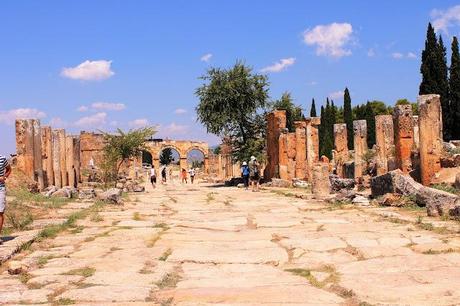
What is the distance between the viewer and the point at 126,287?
450 cm

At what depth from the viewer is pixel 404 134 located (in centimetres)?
1559

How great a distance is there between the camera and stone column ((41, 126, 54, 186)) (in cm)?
2213

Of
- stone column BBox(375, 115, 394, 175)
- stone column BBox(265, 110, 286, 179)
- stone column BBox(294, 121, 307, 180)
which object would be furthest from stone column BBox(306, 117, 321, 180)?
stone column BBox(375, 115, 394, 175)

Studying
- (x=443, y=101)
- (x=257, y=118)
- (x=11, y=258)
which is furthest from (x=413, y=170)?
(x=443, y=101)

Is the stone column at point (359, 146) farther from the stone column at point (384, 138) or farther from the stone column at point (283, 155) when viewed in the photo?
the stone column at point (283, 155)

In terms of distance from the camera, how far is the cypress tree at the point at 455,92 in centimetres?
3819

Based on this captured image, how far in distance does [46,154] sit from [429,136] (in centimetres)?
1544

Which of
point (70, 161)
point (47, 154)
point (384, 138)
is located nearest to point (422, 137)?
point (384, 138)

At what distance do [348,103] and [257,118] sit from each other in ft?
86.2

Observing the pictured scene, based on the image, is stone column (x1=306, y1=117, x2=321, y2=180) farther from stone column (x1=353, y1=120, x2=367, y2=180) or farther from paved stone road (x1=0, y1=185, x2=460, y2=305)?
paved stone road (x1=0, y1=185, x2=460, y2=305)

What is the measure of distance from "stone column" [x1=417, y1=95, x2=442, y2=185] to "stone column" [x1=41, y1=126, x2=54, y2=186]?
1387 centimetres

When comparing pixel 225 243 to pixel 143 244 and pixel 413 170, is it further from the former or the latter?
pixel 413 170

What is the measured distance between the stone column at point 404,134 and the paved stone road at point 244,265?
675 cm

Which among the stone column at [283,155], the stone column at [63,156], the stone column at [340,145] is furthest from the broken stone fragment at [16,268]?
the stone column at [340,145]
